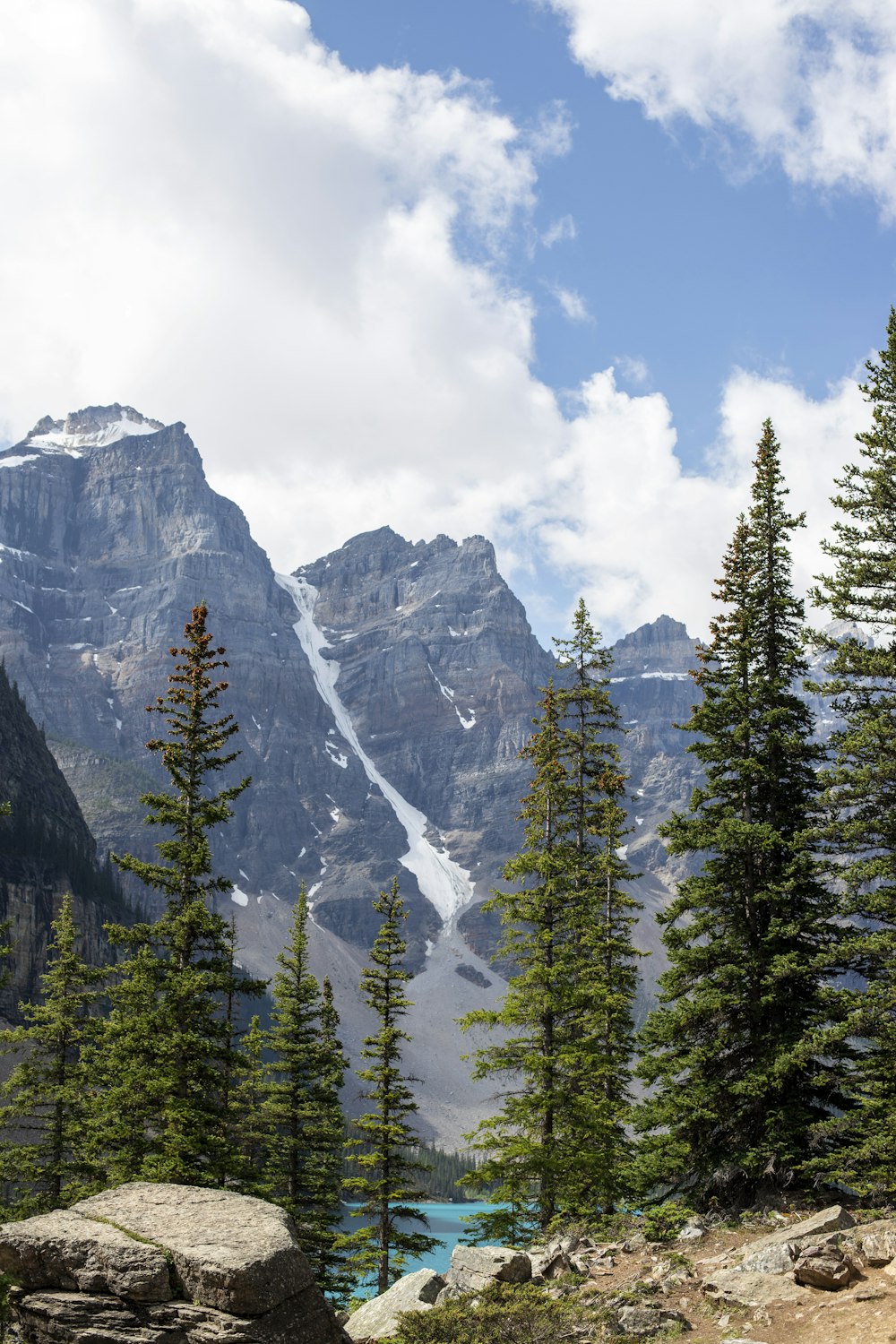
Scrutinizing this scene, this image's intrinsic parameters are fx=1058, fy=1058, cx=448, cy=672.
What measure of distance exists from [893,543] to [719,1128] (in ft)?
40.3

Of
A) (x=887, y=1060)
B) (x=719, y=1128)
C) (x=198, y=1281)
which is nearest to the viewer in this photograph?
(x=198, y=1281)

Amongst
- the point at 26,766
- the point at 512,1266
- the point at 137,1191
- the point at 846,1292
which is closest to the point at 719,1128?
the point at 512,1266

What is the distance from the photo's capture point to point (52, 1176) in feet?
108

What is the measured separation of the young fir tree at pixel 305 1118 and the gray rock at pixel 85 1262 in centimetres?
2111

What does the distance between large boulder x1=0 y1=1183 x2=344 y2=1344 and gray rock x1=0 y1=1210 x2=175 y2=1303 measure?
0.04 ft

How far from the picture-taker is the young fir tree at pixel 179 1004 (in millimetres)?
22266

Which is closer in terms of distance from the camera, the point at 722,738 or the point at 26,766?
the point at 722,738

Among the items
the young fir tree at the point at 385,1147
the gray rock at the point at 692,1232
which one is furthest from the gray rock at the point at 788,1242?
the young fir tree at the point at 385,1147

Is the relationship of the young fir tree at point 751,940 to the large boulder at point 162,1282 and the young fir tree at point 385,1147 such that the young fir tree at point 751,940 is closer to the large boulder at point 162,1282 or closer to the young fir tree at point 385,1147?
the large boulder at point 162,1282

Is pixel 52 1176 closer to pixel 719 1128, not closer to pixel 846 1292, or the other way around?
pixel 719 1128

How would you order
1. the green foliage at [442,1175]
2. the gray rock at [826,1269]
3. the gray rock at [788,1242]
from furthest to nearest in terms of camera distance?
the green foliage at [442,1175] → the gray rock at [788,1242] → the gray rock at [826,1269]

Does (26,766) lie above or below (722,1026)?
above

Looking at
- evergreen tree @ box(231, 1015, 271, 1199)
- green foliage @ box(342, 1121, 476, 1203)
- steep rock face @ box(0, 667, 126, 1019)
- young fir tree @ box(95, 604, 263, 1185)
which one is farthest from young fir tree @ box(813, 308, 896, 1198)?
green foliage @ box(342, 1121, 476, 1203)

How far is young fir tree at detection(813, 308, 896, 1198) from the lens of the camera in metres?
18.2
